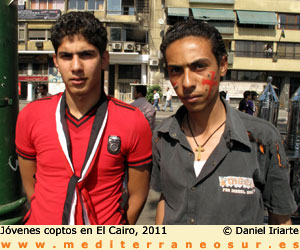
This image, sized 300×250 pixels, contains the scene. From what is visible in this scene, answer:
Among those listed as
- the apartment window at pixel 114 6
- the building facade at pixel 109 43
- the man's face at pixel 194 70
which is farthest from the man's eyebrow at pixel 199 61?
the apartment window at pixel 114 6

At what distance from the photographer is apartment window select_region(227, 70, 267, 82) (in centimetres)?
2567

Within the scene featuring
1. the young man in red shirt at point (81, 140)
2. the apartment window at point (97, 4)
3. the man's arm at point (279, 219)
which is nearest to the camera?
the man's arm at point (279, 219)

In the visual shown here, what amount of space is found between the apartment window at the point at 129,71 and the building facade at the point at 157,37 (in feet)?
0.27

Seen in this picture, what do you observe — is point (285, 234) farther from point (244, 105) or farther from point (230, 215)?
point (244, 105)

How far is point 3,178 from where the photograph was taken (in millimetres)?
2199

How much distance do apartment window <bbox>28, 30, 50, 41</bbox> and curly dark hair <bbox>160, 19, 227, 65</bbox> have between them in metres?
26.3

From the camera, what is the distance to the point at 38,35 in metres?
25.1

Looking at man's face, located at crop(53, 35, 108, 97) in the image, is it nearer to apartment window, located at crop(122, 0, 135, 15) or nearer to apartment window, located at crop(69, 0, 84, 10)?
apartment window, located at crop(122, 0, 135, 15)

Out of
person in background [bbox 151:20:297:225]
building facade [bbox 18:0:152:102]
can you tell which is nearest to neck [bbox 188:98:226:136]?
person in background [bbox 151:20:297:225]

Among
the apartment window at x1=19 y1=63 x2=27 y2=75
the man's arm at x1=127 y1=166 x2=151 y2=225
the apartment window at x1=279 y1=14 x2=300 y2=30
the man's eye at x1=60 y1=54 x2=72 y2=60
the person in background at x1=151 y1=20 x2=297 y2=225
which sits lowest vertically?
the man's arm at x1=127 y1=166 x2=151 y2=225

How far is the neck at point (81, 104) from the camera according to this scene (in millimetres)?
1908

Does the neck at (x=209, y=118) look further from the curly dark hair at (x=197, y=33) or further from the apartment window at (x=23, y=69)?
the apartment window at (x=23, y=69)

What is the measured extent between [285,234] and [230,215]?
14.7 inches

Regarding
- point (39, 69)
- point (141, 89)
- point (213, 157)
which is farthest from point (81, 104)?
point (39, 69)
